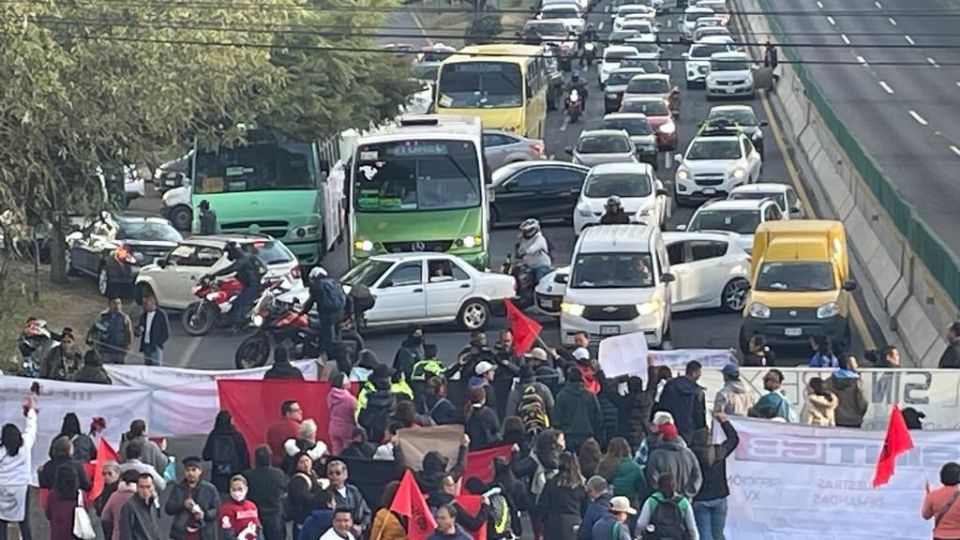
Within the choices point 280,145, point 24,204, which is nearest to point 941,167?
point 280,145

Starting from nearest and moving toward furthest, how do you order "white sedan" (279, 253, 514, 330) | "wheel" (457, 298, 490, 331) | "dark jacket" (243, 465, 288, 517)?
"dark jacket" (243, 465, 288, 517)
"white sedan" (279, 253, 514, 330)
"wheel" (457, 298, 490, 331)

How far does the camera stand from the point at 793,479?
19.0 m

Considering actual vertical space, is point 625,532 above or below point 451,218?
above

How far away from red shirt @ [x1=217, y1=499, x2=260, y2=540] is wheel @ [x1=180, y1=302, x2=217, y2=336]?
15129mm

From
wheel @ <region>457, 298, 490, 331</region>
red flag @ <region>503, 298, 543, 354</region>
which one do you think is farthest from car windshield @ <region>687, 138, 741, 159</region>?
red flag @ <region>503, 298, 543, 354</region>

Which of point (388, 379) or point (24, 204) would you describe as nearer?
point (388, 379)

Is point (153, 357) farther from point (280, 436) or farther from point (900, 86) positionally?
point (900, 86)

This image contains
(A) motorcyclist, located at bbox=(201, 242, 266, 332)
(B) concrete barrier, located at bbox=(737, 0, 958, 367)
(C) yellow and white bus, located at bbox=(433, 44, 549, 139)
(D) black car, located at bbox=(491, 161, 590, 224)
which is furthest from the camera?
(C) yellow and white bus, located at bbox=(433, 44, 549, 139)

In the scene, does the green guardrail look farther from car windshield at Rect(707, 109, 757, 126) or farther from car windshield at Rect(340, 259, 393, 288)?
car windshield at Rect(340, 259, 393, 288)

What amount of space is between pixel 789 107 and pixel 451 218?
25018 mm

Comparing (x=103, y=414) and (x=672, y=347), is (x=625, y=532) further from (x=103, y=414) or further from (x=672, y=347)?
(x=672, y=347)

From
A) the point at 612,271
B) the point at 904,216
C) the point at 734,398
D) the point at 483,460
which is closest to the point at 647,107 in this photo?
the point at 904,216

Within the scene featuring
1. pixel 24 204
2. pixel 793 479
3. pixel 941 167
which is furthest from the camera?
pixel 941 167

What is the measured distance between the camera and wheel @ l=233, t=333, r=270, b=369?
28.9 meters
